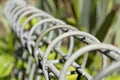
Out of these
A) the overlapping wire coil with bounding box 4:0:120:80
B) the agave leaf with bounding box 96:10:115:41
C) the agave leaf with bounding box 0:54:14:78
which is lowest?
the overlapping wire coil with bounding box 4:0:120:80

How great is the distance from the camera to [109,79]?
5.61 ft

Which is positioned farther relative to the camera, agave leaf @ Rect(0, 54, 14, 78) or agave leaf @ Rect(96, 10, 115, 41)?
agave leaf @ Rect(96, 10, 115, 41)

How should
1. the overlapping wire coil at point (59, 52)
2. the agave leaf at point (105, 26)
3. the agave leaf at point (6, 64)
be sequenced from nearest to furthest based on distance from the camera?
the overlapping wire coil at point (59, 52) < the agave leaf at point (6, 64) < the agave leaf at point (105, 26)

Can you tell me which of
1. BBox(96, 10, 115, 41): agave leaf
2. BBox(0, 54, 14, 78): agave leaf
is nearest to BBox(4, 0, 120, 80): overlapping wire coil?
BBox(0, 54, 14, 78): agave leaf

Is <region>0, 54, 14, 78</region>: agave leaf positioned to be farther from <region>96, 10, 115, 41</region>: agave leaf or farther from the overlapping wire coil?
<region>96, 10, 115, 41</region>: agave leaf

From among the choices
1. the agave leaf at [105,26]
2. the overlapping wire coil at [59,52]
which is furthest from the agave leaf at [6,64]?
the agave leaf at [105,26]

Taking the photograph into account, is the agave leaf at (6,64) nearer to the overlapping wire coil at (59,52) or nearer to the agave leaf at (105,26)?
the overlapping wire coil at (59,52)

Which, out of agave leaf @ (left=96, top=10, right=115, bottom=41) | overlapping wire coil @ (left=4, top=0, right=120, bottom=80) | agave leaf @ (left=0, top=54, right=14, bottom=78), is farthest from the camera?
agave leaf @ (left=96, top=10, right=115, bottom=41)

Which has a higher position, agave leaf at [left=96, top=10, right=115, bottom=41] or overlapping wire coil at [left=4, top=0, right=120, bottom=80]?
agave leaf at [left=96, top=10, right=115, bottom=41]

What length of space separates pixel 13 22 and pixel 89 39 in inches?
38.9

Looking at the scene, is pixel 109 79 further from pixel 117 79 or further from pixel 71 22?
pixel 71 22

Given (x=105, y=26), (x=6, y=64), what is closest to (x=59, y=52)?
(x=6, y=64)

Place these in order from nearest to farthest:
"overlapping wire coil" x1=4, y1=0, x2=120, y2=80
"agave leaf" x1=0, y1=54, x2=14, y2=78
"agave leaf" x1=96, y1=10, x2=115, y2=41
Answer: "overlapping wire coil" x1=4, y1=0, x2=120, y2=80 → "agave leaf" x1=0, y1=54, x2=14, y2=78 → "agave leaf" x1=96, y1=10, x2=115, y2=41

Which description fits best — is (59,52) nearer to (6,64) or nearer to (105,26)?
(6,64)
